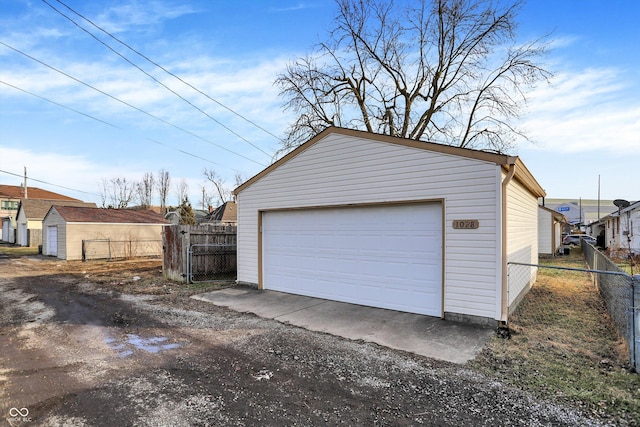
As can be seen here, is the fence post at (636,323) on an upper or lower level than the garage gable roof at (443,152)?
lower

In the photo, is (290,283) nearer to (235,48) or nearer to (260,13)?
(235,48)

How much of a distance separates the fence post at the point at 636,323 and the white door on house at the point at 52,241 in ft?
84.3

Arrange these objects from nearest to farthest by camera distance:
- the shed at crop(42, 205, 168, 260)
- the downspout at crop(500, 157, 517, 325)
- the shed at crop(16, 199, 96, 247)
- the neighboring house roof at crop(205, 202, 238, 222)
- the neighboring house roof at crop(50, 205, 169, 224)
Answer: the downspout at crop(500, 157, 517, 325) < the shed at crop(42, 205, 168, 260) < the neighboring house roof at crop(50, 205, 169, 224) < the neighboring house roof at crop(205, 202, 238, 222) < the shed at crop(16, 199, 96, 247)

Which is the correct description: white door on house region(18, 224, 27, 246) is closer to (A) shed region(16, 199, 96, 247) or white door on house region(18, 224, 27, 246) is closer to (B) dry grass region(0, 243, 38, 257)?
(A) shed region(16, 199, 96, 247)

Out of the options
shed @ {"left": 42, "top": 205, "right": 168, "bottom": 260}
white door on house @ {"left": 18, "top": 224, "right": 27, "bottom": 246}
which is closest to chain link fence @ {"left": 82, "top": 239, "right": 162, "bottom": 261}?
shed @ {"left": 42, "top": 205, "right": 168, "bottom": 260}

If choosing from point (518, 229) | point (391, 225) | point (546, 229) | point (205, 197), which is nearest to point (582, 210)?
point (546, 229)

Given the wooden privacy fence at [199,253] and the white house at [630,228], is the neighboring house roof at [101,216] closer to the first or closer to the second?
the wooden privacy fence at [199,253]

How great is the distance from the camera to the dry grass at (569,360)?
323 cm

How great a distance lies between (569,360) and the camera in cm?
417

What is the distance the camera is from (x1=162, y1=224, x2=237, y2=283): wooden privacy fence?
10.2m

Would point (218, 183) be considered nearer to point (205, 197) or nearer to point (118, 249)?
point (205, 197)

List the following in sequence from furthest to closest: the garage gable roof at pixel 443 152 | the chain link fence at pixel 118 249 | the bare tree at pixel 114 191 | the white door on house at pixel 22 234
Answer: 1. the bare tree at pixel 114 191
2. the white door on house at pixel 22 234
3. the chain link fence at pixel 118 249
4. the garage gable roof at pixel 443 152

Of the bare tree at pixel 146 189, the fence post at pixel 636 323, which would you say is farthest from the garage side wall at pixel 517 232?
the bare tree at pixel 146 189

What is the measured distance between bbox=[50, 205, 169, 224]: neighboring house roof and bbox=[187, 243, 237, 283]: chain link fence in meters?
13.4
